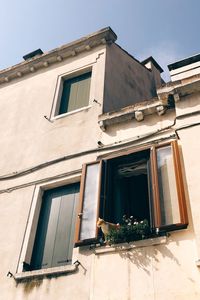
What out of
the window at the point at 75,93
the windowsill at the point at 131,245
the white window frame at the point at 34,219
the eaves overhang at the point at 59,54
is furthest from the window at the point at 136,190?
the eaves overhang at the point at 59,54

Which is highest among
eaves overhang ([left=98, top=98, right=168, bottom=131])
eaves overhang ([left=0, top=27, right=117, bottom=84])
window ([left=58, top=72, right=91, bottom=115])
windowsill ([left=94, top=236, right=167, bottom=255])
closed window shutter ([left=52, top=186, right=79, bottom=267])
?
eaves overhang ([left=0, top=27, right=117, bottom=84])

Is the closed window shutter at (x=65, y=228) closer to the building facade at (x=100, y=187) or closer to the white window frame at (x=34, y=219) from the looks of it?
the building facade at (x=100, y=187)

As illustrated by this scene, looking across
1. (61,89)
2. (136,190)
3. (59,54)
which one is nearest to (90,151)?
(136,190)

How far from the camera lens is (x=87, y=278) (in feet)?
21.5

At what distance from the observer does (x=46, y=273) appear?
6.95m

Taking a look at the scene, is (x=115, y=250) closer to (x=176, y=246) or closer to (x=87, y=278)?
(x=87, y=278)

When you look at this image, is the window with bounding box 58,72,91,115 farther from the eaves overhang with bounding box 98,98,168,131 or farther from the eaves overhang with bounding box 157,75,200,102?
the eaves overhang with bounding box 157,75,200,102

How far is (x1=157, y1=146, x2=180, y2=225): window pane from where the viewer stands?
251 inches

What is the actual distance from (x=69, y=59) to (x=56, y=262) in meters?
7.80

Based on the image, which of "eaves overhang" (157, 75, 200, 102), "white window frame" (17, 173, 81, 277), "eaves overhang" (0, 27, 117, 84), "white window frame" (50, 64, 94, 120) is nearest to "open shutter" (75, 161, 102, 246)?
"white window frame" (17, 173, 81, 277)

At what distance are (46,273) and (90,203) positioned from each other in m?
1.73

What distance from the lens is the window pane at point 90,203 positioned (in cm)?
708

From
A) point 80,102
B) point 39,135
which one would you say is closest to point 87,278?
point 39,135

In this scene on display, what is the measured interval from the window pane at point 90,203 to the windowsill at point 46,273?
2.14ft
